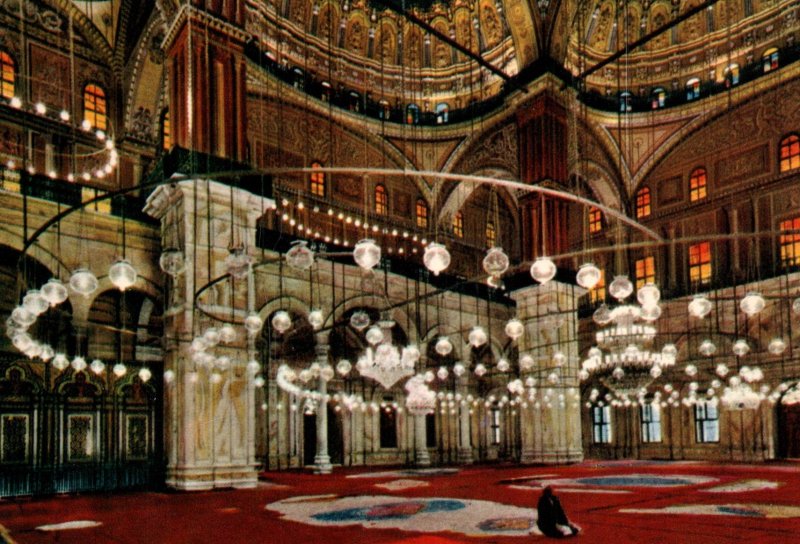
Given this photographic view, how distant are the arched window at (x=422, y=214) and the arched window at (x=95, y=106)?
913 centimetres

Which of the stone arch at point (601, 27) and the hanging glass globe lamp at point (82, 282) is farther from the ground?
the stone arch at point (601, 27)

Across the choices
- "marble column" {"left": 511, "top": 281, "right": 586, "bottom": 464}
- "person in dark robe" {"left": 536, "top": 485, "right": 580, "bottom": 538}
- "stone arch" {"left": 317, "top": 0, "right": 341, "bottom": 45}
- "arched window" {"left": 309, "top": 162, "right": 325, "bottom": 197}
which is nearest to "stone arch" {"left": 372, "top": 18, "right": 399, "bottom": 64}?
"stone arch" {"left": 317, "top": 0, "right": 341, "bottom": 45}

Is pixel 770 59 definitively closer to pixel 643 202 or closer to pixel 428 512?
pixel 643 202

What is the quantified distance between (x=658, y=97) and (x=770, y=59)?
3.07 meters

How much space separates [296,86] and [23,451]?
10.2 metres

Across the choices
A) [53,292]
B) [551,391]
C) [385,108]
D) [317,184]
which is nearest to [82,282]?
[53,292]

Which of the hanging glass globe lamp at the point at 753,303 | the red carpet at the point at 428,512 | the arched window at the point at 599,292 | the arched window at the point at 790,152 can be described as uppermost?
the arched window at the point at 790,152

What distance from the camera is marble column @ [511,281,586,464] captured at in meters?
17.1

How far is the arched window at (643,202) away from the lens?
70.5ft

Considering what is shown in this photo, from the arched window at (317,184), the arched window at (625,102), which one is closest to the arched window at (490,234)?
the arched window at (625,102)

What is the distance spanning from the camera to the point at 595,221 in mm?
22750

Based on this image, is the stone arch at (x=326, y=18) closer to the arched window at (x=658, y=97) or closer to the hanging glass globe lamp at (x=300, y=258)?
the arched window at (x=658, y=97)

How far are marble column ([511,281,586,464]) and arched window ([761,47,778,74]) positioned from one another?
7.85 meters

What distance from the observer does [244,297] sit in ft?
39.2
